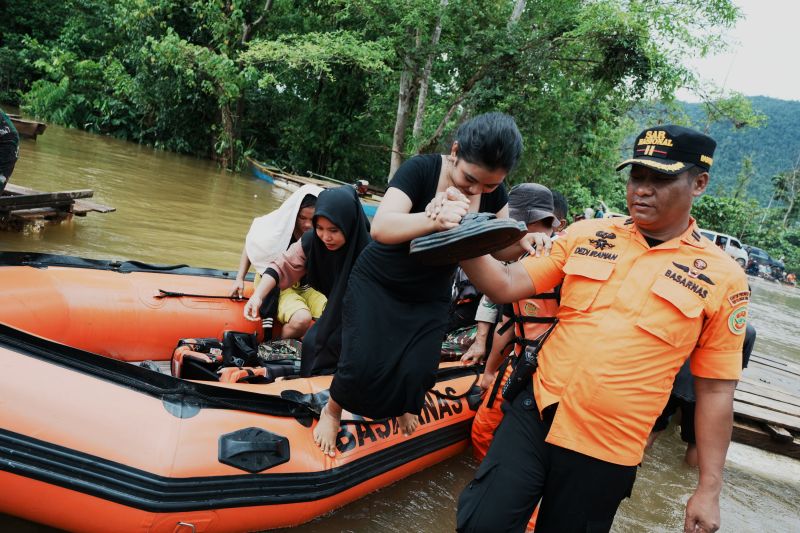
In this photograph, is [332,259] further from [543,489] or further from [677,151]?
[677,151]

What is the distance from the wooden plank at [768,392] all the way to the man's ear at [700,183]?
4171mm

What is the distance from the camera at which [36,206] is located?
5.32 m

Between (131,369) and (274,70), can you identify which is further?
(274,70)

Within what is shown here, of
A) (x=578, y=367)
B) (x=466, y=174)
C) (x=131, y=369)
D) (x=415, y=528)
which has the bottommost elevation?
(x=415, y=528)

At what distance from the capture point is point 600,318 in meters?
1.62

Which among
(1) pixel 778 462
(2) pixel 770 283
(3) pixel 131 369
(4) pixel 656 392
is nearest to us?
(4) pixel 656 392

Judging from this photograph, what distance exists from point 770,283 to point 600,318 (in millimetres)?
25308

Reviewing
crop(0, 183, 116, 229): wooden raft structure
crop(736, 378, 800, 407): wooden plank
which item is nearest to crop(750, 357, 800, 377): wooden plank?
crop(736, 378, 800, 407): wooden plank

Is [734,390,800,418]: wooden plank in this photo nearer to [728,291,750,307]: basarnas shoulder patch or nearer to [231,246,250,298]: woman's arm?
[728,291,750,307]: basarnas shoulder patch

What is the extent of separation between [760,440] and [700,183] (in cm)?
366

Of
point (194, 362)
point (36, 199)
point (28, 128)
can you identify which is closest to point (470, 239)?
point (194, 362)

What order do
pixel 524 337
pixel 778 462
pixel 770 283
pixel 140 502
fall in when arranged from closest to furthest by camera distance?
pixel 140 502 → pixel 524 337 → pixel 778 462 → pixel 770 283

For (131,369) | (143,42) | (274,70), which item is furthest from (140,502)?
(143,42)

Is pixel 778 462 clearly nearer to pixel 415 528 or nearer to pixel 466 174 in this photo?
pixel 415 528
